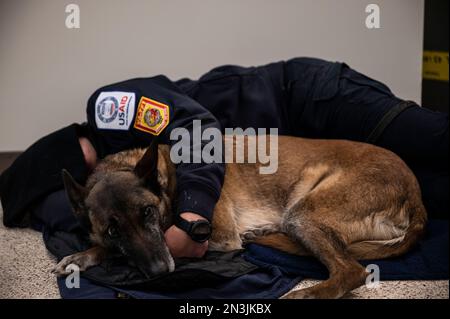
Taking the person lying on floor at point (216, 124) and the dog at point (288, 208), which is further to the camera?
the person lying on floor at point (216, 124)

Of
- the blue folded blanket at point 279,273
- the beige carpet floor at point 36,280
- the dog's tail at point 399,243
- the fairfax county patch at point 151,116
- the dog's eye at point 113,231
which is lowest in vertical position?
the beige carpet floor at point 36,280

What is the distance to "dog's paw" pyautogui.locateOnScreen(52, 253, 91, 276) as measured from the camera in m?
2.02

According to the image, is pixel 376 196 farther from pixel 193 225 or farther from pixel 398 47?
pixel 398 47

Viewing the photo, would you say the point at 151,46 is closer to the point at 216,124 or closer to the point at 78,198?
the point at 216,124

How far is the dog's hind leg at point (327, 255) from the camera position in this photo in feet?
5.91

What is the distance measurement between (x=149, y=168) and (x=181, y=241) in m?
0.31

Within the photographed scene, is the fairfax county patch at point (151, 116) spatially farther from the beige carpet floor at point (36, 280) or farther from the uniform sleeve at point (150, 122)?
the beige carpet floor at point (36, 280)

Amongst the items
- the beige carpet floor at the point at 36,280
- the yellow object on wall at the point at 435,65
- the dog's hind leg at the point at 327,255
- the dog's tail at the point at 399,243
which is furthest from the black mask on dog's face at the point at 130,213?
the yellow object on wall at the point at 435,65

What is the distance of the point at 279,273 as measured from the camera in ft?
6.52

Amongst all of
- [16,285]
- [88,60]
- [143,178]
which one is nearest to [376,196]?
[143,178]

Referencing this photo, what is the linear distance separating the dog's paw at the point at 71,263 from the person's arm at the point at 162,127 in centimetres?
35

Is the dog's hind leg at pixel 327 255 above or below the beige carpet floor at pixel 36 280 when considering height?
above

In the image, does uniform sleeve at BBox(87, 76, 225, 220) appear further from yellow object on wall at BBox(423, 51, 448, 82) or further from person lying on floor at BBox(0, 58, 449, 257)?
yellow object on wall at BBox(423, 51, 448, 82)

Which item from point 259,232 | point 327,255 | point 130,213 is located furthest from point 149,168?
point 327,255
